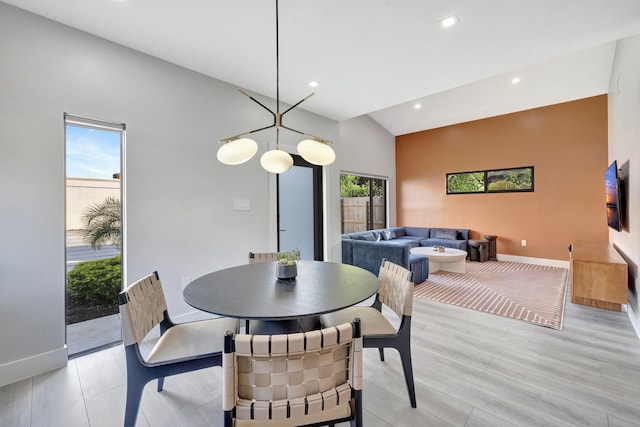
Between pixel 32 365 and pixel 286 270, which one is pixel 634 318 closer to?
pixel 286 270

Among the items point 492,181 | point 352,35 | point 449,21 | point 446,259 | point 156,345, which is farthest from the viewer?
point 492,181

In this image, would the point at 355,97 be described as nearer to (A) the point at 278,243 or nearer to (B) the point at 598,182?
(A) the point at 278,243

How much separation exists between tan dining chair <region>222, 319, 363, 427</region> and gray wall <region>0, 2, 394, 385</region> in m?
2.13

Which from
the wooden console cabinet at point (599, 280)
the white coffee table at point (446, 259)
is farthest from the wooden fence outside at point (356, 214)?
the wooden console cabinet at point (599, 280)

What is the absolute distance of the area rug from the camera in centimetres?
319

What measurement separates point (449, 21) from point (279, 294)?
2426mm

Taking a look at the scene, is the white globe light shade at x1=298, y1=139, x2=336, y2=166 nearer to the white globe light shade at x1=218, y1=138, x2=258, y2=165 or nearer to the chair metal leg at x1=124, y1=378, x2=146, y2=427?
the white globe light shade at x1=218, y1=138, x2=258, y2=165

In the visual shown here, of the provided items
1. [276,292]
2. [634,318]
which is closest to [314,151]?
[276,292]

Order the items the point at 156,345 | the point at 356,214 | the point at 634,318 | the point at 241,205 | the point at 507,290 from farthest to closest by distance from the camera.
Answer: the point at 356,214 → the point at 507,290 → the point at 241,205 → the point at 634,318 → the point at 156,345

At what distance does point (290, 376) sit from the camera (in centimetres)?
95

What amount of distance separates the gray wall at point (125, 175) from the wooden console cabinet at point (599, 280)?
3676mm

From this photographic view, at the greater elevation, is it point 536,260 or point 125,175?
point 125,175

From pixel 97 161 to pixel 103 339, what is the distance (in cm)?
165

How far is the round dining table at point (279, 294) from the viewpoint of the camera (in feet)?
4.30
